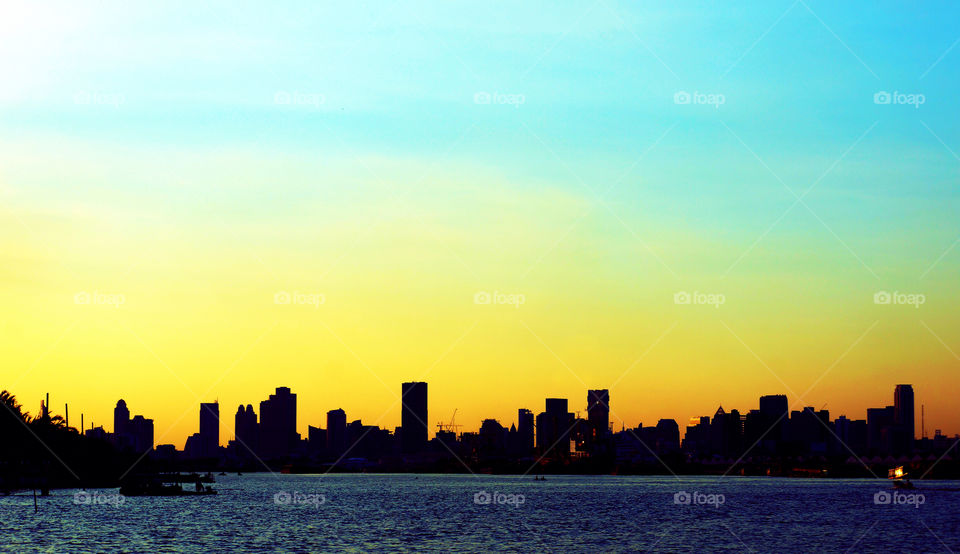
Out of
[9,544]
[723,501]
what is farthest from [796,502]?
→ [9,544]

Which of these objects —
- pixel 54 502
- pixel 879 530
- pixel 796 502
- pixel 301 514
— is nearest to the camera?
pixel 879 530

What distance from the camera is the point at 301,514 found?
152875 mm

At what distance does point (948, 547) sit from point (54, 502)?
134m

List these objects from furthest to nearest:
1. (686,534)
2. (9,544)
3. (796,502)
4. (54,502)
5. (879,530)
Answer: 1. (796,502)
2. (54,502)
3. (879,530)
4. (686,534)
5. (9,544)

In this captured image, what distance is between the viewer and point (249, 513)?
154 metres

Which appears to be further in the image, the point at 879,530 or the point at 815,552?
the point at 879,530

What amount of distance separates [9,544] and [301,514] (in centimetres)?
5987

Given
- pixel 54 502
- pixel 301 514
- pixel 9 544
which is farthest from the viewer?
pixel 54 502

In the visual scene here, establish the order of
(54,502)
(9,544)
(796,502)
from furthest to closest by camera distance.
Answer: (796,502)
(54,502)
(9,544)


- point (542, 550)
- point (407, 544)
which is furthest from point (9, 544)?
point (542, 550)

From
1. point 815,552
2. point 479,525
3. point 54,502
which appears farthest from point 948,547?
point 54,502

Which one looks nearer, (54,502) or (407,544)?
(407,544)

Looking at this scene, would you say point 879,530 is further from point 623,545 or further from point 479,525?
point 479,525

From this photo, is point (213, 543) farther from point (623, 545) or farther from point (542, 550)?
point (623, 545)
